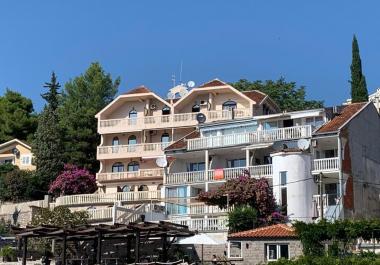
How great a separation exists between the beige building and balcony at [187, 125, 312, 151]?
17.5 feet

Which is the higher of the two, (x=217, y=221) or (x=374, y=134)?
(x=374, y=134)

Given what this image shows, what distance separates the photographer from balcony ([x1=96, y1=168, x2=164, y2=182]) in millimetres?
57750

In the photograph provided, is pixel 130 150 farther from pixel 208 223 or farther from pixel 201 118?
pixel 208 223

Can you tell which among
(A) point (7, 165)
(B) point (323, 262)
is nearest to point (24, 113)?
(A) point (7, 165)

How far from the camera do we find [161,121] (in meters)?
59.7

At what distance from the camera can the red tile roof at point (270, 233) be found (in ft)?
118

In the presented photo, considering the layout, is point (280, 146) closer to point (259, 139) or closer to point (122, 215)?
point (259, 139)

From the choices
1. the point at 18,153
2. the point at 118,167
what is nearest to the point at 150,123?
the point at 118,167

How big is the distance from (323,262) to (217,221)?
12.3m

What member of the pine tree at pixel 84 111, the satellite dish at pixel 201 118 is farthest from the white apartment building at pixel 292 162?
the pine tree at pixel 84 111

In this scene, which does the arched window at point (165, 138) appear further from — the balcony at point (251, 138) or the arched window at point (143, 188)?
the balcony at point (251, 138)

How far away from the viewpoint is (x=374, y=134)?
2047 inches

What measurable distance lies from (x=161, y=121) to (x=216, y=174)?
12053 mm

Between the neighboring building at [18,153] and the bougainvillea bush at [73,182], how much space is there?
10.3 m
